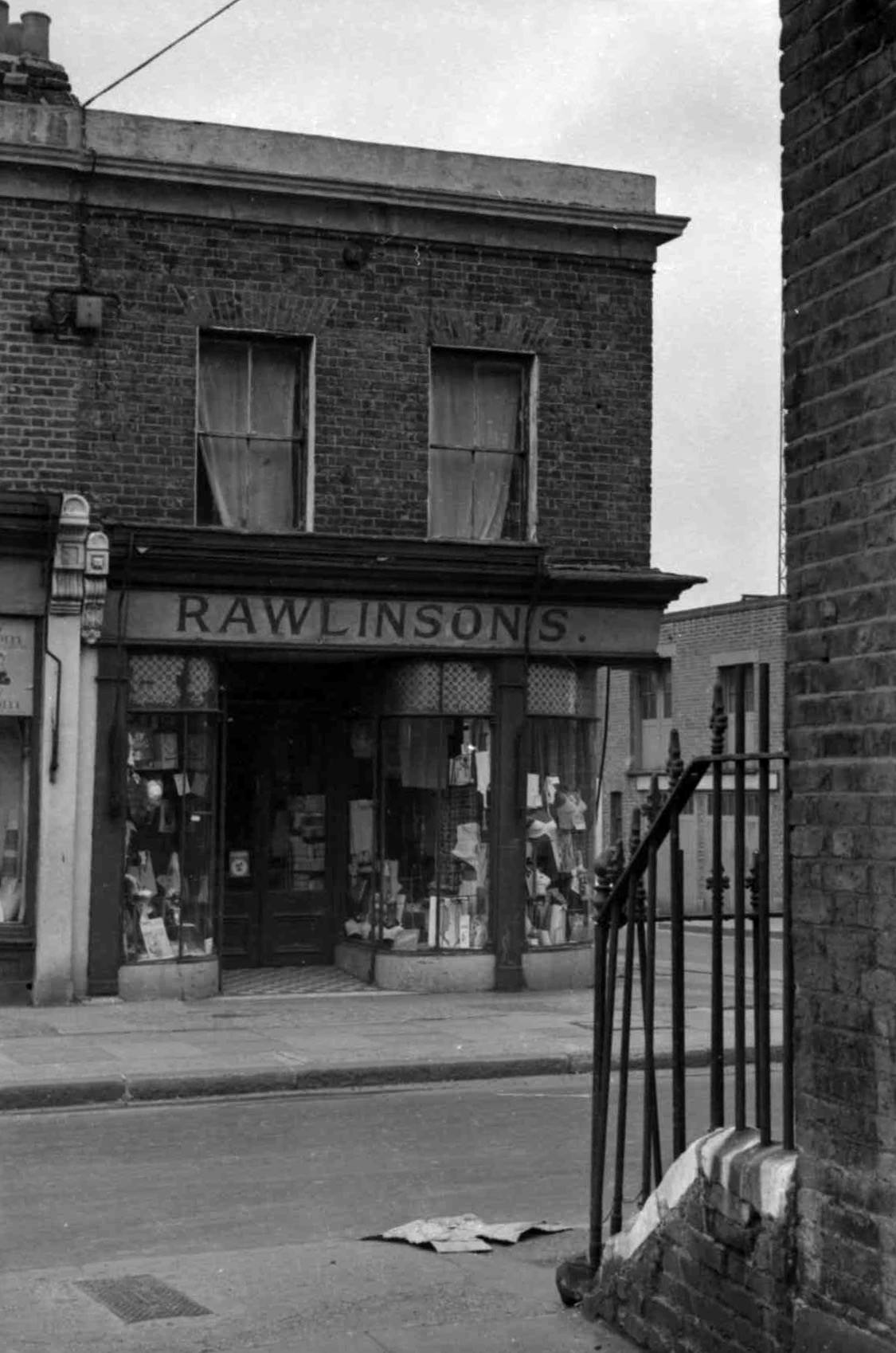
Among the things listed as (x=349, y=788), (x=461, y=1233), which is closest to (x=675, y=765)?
(x=461, y=1233)

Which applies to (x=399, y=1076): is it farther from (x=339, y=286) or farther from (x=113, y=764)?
(x=339, y=286)

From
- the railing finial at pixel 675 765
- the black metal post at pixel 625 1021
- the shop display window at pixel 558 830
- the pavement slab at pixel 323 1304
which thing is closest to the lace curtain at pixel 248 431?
the shop display window at pixel 558 830

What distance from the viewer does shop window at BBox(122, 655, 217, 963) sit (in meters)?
16.6

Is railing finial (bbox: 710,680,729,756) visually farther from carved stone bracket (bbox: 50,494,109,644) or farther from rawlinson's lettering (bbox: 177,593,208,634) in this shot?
rawlinson's lettering (bbox: 177,593,208,634)

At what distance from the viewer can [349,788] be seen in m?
18.7

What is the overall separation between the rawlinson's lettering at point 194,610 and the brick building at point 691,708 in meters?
16.9

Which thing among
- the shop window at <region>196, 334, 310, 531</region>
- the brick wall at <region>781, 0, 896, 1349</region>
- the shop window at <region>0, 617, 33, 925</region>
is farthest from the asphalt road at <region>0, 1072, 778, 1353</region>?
the shop window at <region>196, 334, 310, 531</region>

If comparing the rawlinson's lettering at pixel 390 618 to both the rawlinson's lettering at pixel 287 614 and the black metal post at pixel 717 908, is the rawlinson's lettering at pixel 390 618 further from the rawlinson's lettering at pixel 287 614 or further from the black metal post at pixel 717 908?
the black metal post at pixel 717 908

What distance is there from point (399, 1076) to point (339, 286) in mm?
7798

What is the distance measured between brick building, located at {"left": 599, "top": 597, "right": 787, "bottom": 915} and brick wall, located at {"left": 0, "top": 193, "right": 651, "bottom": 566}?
14.6 metres

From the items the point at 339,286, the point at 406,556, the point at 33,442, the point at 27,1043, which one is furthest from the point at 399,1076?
the point at 339,286

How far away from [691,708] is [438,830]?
70.0 ft

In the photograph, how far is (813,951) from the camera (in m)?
4.61

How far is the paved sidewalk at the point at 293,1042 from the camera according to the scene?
40.3 ft
